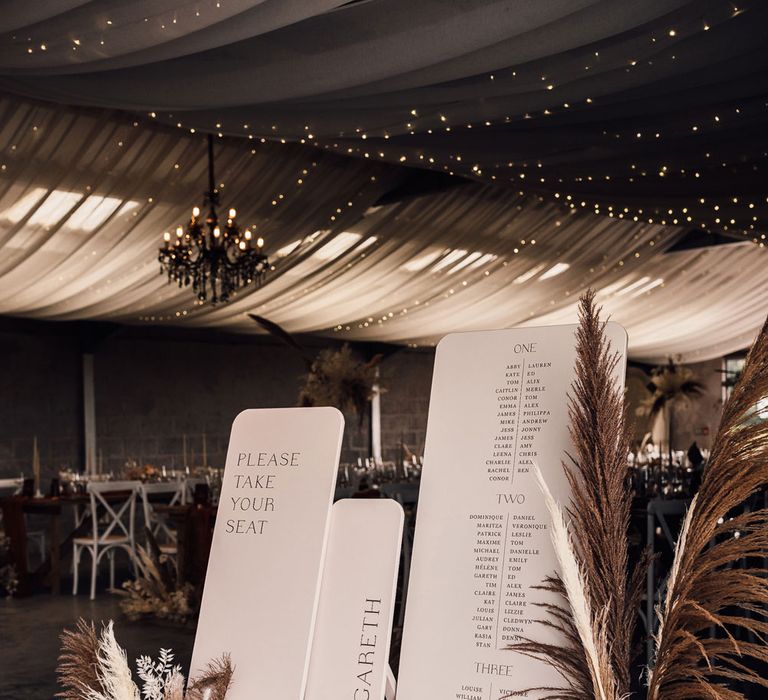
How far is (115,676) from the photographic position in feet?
5.65

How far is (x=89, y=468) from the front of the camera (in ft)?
36.6

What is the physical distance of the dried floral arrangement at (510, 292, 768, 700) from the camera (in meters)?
1.53

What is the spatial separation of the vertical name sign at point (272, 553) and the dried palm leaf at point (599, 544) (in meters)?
0.57

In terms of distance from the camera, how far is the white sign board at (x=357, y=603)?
2039mm

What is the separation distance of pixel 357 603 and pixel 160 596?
5.21 meters

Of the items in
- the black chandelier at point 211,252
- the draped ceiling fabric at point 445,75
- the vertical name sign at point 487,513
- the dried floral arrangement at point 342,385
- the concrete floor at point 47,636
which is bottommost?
the concrete floor at point 47,636

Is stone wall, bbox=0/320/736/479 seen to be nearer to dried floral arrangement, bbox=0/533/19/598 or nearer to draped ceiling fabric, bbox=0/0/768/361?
draped ceiling fabric, bbox=0/0/768/361

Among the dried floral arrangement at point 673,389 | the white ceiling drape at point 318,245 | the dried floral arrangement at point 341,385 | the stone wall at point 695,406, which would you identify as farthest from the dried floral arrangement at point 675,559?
the stone wall at point 695,406

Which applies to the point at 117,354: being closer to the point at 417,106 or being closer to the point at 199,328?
the point at 199,328

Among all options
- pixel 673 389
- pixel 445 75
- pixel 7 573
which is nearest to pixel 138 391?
pixel 7 573

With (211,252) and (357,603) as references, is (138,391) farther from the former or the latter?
(357,603)

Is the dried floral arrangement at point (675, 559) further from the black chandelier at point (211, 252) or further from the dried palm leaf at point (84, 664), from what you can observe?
the black chandelier at point (211, 252)

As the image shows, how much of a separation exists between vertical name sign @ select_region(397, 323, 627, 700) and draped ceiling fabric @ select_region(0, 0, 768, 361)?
160cm

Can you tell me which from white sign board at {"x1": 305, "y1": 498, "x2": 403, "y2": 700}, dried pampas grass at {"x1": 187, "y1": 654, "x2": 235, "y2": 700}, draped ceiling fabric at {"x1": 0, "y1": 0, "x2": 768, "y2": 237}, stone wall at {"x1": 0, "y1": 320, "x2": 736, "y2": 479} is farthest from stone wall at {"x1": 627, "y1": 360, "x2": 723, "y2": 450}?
dried pampas grass at {"x1": 187, "y1": 654, "x2": 235, "y2": 700}
